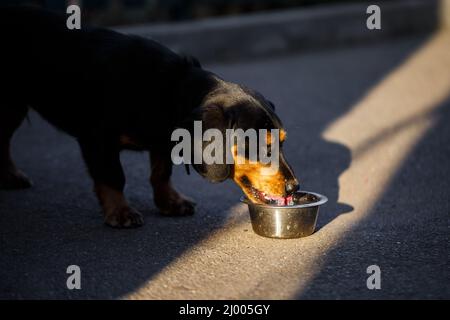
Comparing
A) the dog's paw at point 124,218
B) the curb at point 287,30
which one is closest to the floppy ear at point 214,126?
the dog's paw at point 124,218

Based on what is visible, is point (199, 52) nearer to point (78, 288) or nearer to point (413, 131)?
point (413, 131)

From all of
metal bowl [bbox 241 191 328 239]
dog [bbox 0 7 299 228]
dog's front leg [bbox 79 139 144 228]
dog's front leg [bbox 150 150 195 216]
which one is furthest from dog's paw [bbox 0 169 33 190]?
metal bowl [bbox 241 191 328 239]

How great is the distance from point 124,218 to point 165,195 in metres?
0.36

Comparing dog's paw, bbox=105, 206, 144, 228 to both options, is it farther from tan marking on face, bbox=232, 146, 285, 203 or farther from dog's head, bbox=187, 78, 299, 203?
tan marking on face, bbox=232, 146, 285, 203

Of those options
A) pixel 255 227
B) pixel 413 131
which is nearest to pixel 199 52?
pixel 413 131

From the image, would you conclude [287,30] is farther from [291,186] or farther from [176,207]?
[291,186]

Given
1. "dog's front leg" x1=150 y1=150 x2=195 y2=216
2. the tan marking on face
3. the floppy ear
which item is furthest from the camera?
"dog's front leg" x1=150 y1=150 x2=195 y2=216

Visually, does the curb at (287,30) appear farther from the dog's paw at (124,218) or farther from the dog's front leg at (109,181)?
the dog's paw at (124,218)

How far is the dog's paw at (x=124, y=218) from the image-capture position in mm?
3943

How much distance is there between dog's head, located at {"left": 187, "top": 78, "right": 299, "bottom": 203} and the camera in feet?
11.6

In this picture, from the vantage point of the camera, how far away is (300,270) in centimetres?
326

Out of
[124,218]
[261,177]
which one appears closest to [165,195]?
[124,218]

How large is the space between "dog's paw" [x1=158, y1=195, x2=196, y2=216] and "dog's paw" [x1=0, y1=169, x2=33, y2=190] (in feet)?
3.57
